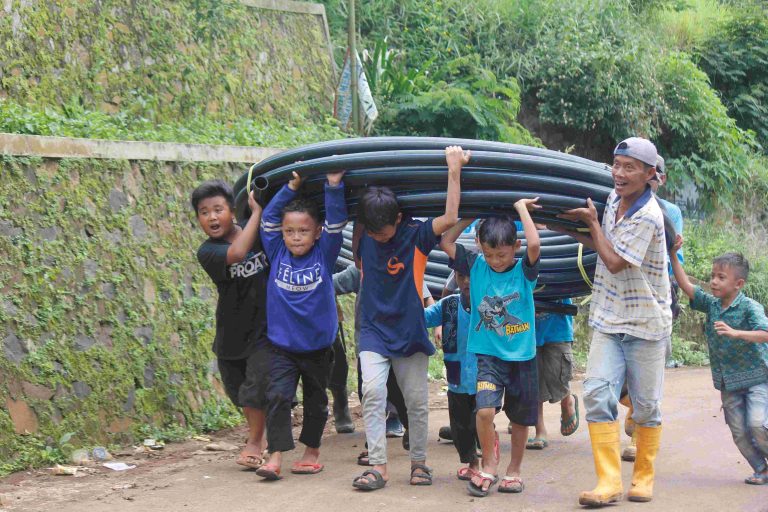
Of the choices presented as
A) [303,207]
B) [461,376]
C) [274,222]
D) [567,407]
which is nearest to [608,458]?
[461,376]

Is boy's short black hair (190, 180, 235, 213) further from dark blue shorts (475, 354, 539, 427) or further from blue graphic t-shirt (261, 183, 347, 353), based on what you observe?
dark blue shorts (475, 354, 539, 427)

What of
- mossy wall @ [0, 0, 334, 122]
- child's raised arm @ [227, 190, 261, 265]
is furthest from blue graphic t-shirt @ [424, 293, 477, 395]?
mossy wall @ [0, 0, 334, 122]

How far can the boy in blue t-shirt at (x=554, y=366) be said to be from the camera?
659 cm

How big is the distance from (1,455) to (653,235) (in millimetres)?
3931

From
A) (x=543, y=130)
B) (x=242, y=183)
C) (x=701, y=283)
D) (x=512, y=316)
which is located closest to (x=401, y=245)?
(x=512, y=316)

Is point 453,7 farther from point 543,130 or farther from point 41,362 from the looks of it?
point 41,362

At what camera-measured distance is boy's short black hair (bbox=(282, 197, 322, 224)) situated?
5.61 meters

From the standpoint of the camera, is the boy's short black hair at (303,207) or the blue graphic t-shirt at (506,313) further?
the boy's short black hair at (303,207)

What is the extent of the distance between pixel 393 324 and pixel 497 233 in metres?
0.77

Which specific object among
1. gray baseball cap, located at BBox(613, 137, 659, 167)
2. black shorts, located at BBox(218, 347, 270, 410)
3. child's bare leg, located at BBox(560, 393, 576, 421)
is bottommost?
child's bare leg, located at BBox(560, 393, 576, 421)

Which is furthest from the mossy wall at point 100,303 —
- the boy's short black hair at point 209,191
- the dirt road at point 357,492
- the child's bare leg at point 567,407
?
the child's bare leg at point 567,407

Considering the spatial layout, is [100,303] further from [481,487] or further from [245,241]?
[481,487]

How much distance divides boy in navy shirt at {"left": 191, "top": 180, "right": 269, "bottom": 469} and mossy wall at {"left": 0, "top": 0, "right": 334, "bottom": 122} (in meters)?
3.26

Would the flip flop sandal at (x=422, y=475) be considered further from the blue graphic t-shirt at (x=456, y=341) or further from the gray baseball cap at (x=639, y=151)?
the gray baseball cap at (x=639, y=151)
